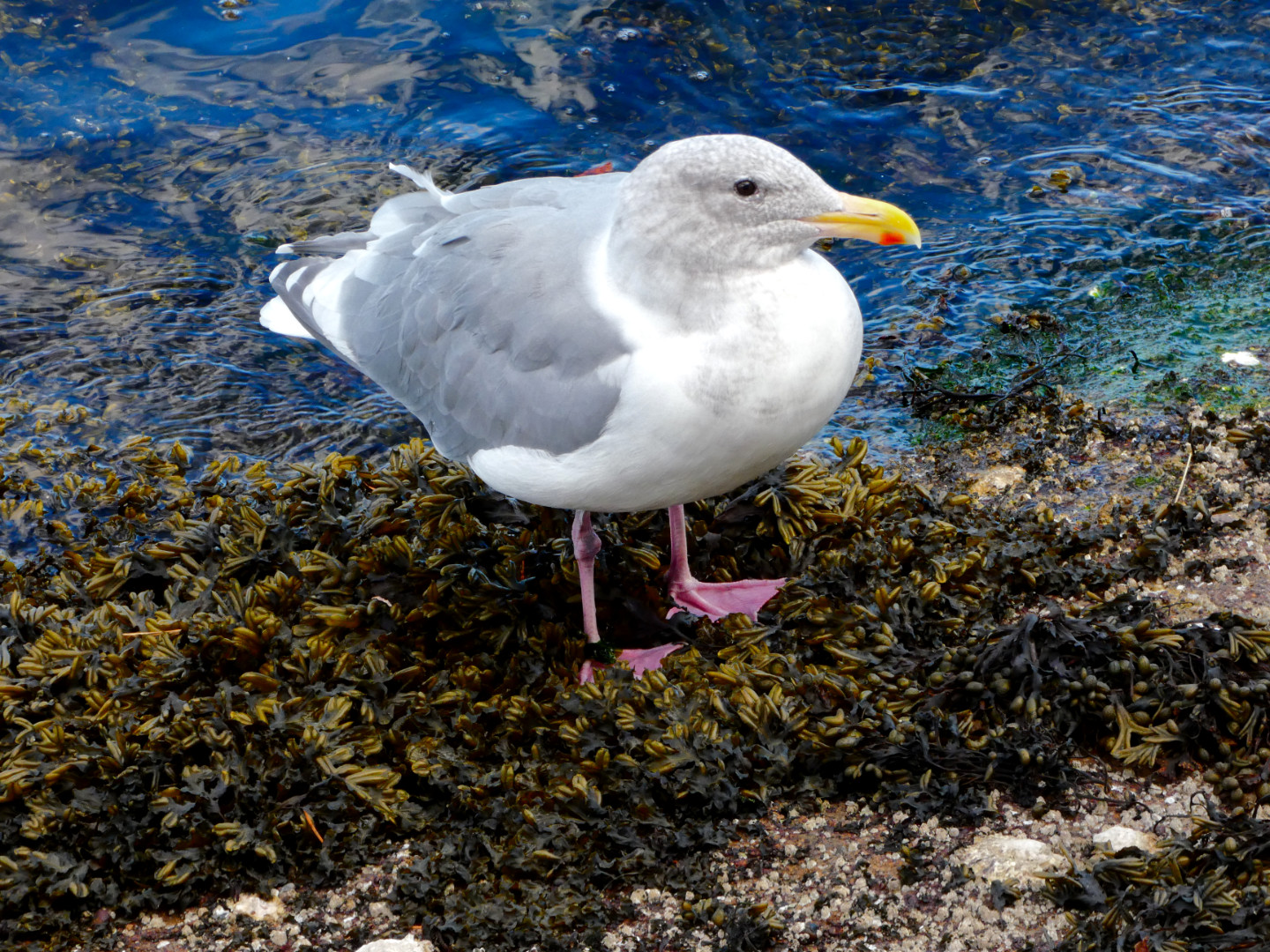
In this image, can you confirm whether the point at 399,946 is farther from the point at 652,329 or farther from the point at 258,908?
the point at 652,329

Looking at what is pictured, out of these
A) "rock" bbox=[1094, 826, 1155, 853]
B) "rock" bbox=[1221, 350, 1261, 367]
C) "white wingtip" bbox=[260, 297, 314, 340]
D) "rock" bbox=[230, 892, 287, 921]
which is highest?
"white wingtip" bbox=[260, 297, 314, 340]

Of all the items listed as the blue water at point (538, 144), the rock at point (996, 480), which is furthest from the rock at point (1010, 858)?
the blue water at point (538, 144)

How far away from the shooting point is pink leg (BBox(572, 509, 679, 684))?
4199 mm

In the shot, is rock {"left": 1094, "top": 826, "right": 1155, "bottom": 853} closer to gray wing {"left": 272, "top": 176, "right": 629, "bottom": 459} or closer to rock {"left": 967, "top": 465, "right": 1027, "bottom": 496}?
gray wing {"left": 272, "top": 176, "right": 629, "bottom": 459}

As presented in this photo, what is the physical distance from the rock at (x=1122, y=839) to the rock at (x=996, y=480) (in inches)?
80.7

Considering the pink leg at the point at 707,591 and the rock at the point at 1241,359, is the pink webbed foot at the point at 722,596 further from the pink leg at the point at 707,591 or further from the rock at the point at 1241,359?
the rock at the point at 1241,359

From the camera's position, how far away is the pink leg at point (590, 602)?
420cm

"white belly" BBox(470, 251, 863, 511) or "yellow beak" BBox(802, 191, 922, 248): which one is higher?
"yellow beak" BBox(802, 191, 922, 248)

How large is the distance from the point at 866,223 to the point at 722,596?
1561 mm

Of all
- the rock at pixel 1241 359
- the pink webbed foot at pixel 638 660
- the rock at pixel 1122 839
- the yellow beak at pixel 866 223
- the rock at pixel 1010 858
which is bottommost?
the pink webbed foot at pixel 638 660

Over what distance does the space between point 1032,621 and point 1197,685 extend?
48 centimetres

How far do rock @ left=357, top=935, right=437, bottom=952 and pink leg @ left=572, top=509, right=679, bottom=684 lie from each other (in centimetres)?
131

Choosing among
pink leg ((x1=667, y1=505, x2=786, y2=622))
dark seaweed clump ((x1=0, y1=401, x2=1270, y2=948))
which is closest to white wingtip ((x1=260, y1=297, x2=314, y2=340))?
dark seaweed clump ((x1=0, y1=401, x2=1270, y2=948))

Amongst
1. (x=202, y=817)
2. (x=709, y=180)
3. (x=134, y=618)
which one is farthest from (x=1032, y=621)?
(x=134, y=618)
